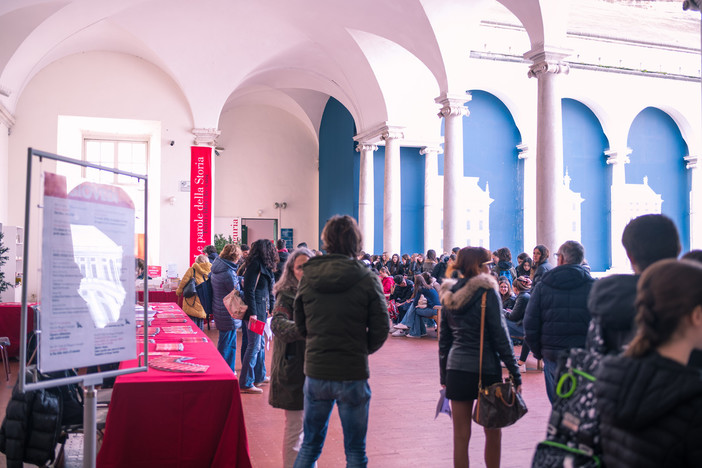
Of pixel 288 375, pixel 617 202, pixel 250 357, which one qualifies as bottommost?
pixel 250 357

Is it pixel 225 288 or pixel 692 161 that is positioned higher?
pixel 692 161

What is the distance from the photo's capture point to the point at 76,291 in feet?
7.61

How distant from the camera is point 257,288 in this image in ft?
18.1

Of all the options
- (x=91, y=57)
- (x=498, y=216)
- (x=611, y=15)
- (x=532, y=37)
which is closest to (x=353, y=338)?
(x=532, y=37)

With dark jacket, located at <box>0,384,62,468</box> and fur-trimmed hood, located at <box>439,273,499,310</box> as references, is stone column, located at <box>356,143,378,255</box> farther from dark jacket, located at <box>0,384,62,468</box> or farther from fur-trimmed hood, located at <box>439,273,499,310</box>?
dark jacket, located at <box>0,384,62,468</box>

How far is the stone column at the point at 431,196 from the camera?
1711 centimetres

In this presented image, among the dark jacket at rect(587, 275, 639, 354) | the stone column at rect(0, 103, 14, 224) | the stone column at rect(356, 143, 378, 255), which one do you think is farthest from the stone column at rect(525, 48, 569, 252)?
the stone column at rect(0, 103, 14, 224)

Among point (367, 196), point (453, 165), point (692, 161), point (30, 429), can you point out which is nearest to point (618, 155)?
point (692, 161)

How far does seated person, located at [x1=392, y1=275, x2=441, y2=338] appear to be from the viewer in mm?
9750

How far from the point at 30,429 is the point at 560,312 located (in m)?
3.21

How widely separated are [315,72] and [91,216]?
14.8 m

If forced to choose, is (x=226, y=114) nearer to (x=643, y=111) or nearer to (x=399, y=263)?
(x=399, y=263)

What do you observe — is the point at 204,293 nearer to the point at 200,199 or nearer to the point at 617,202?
the point at 200,199

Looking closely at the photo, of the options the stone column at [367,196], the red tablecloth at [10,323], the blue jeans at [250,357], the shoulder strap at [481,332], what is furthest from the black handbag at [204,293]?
the stone column at [367,196]
